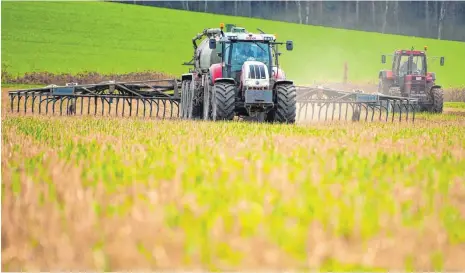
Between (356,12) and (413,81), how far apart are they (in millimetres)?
24204

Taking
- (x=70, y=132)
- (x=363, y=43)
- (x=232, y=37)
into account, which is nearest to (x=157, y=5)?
(x=363, y=43)

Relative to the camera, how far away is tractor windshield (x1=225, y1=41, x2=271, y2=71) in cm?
1845

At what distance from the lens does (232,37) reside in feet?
60.1

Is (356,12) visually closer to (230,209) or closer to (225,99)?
(225,99)

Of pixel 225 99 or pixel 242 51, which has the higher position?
pixel 242 51

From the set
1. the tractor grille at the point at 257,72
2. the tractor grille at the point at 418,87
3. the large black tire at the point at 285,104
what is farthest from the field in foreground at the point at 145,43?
the large black tire at the point at 285,104

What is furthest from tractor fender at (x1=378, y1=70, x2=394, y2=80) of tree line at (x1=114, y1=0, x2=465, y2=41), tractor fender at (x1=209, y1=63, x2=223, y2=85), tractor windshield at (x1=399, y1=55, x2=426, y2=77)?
tractor fender at (x1=209, y1=63, x2=223, y2=85)

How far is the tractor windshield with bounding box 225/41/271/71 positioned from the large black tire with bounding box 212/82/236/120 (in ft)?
3.68

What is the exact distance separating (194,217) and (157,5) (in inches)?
2367

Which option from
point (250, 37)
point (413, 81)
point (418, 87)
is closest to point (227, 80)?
point (250, 37)

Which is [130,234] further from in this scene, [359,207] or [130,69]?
[130,69]

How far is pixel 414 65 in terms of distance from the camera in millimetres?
29812

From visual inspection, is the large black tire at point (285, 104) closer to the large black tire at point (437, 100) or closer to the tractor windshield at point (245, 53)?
the tractor windshield at point (245, 53)

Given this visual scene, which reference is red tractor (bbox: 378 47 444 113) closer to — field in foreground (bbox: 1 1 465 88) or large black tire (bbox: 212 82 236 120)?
large black tire (bbox: 212 82 236 120)
